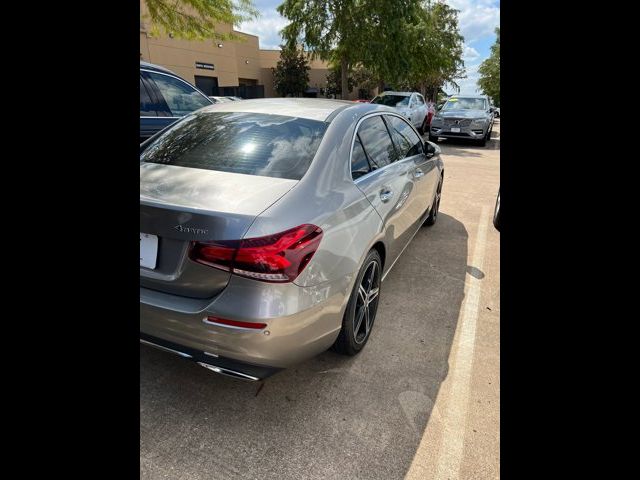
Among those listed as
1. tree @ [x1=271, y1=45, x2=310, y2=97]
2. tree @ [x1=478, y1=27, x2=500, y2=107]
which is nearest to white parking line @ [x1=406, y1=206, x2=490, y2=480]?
tree @ [x1=271, y1=45, x2=310, y2=97]

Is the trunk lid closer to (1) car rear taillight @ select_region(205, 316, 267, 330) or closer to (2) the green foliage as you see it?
(1) car rear taillight @ select_region(205, 316, 267, 330)

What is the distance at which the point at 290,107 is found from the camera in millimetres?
3055

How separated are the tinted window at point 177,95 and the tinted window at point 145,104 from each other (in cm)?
25

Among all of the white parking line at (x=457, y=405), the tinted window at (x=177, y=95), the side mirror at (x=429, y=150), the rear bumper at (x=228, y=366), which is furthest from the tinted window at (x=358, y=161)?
the tinted window at (x=177, y=95)

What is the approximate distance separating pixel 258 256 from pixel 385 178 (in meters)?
1.48

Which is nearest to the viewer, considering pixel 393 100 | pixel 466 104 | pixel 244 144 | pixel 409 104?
pixel 244 144

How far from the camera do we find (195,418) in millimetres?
2234

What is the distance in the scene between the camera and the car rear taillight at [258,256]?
188 cm

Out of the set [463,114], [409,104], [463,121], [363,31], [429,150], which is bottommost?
[429,150]

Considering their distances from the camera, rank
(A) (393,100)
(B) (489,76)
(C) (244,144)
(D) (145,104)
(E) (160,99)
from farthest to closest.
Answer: (B) (489,76), (A) (393,100), (E) (160,99), (D) (145,104), (C) (244,144)

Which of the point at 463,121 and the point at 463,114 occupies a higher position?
the point at 463,114

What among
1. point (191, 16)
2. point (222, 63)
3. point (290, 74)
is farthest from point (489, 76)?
point (191, 16)

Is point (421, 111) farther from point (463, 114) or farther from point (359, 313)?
point (359, 313)
